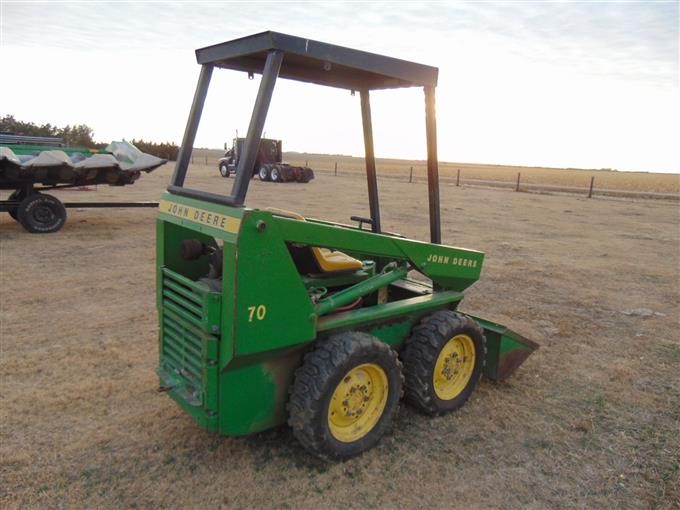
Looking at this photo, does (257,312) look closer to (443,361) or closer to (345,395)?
(345,395)

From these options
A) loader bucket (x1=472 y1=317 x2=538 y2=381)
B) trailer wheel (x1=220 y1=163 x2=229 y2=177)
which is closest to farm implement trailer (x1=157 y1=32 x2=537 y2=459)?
loader bucket (x1=472 y1=317 x2=538 y2=381)

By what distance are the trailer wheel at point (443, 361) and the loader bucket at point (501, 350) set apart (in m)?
0.31

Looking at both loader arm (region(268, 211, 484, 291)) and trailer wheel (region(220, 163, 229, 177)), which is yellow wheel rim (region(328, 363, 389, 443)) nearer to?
loader arm (region(268, 211, 484, 291))

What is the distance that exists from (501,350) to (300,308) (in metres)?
1.96

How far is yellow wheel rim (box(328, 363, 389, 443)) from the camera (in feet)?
10.8

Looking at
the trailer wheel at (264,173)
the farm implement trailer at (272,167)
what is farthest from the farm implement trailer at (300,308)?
the trailer wheel at (264,173)

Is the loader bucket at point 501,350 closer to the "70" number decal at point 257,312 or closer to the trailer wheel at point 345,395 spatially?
the trailer wheel at point 345,395

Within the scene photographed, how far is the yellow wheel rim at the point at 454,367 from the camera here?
3902mm

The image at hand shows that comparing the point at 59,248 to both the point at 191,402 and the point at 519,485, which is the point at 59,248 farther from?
the point at 519,485

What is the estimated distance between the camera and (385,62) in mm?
3369

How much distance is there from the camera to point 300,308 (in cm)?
308

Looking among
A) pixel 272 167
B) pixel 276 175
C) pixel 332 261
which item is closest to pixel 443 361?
pixel 332 261

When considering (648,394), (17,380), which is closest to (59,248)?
(17,380)

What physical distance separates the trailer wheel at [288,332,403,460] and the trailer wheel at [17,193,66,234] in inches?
354
